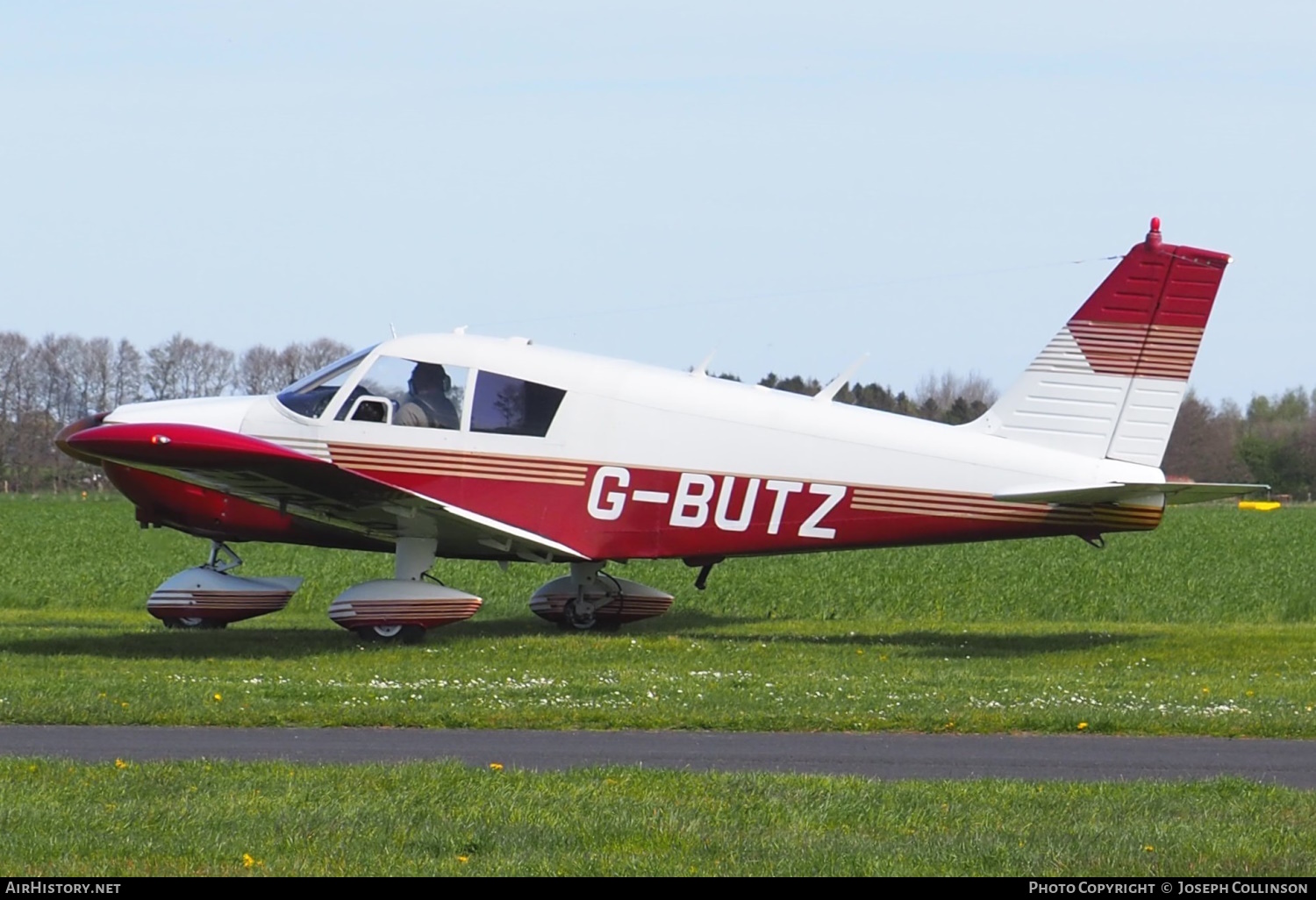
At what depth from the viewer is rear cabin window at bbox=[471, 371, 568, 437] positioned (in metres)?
14.0

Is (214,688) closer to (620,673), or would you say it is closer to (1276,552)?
(620,673)

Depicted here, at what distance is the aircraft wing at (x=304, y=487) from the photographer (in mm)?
12125

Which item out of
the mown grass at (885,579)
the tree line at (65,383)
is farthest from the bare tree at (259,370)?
the mown grass at (885,579)

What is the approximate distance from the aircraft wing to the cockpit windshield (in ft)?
2.62

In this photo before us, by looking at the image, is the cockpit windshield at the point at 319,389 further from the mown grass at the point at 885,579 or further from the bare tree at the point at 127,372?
the bare tree at the point at 127,372

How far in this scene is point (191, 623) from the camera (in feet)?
50.6

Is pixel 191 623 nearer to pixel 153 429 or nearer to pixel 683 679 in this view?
pixel 153 429

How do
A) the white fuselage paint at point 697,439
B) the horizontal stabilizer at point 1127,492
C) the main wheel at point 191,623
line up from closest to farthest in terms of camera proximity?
the horizontal stabilizer at point 1127,492 → the white fuselage paint at point 697,439 → the main wheel at point 191,623

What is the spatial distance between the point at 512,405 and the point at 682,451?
1525 mm

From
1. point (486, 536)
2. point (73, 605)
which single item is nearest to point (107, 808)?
point (486, 536)

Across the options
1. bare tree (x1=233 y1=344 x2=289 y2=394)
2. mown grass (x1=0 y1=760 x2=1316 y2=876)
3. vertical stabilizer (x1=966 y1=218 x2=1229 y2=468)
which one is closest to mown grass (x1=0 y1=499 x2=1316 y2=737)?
vertical stabilizer (x1=966 y1=218 x2=1229 y2=468)

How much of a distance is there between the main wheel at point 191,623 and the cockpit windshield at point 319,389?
247cm

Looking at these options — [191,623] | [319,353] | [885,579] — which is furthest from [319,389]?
[319,353]

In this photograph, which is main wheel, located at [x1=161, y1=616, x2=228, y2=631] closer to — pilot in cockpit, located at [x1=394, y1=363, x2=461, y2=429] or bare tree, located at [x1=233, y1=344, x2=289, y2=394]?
pilot in cockpit, located at [x1=394, y1=363, x2=461, y2=429]
